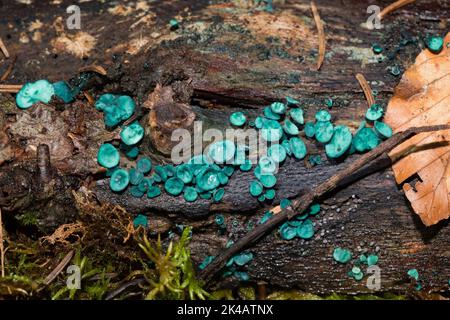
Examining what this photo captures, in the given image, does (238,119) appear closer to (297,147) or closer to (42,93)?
(297,147)

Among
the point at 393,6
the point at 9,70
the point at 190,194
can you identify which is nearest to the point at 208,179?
the point at 190,194

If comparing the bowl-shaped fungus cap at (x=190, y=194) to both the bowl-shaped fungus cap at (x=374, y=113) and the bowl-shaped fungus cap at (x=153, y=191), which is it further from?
the bowl-shaped fungus cap at (x=374, y=113)

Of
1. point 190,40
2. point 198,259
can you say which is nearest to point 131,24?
point 190,40

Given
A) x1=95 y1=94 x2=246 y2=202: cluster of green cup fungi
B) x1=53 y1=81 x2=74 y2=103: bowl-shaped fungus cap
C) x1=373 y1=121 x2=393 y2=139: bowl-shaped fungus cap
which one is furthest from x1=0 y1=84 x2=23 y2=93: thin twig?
x1=373 y1=121 x2=393 y2=139: bowl-shaped fungus cap

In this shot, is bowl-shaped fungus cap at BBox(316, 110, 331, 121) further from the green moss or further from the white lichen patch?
the white lichen patch

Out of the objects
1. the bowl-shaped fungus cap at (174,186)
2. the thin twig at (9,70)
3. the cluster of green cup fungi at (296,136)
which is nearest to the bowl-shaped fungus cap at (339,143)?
the cluster of green cup fungi at (296,136)

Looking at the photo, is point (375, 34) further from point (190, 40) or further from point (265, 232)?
point (265, 232)
